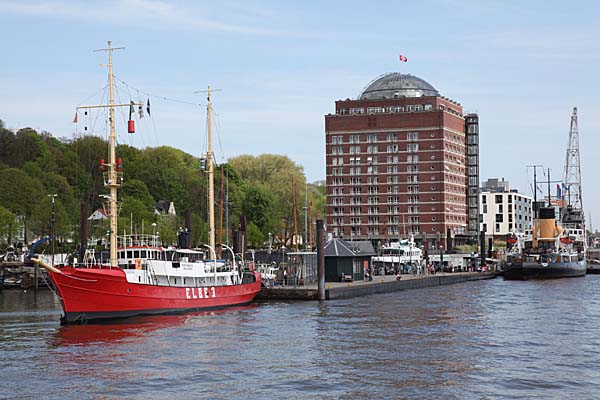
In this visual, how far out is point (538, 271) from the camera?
13562cm

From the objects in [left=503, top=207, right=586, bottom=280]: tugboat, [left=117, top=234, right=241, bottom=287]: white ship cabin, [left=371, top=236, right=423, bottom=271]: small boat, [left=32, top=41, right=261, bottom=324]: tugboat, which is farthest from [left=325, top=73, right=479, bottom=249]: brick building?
[left=117, top=234, right=241, bottom=287]: white ship cabin

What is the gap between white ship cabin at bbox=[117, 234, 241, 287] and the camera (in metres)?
67.4

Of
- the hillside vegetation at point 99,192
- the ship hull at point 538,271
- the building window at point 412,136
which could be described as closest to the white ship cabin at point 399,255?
the ship hull at point 538,271

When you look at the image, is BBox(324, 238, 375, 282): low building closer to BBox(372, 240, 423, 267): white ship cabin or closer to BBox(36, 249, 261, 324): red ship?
BBox(36, 249, 261, 324): red ship

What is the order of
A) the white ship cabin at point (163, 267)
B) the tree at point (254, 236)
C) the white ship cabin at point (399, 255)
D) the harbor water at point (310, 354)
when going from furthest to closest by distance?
the tree at point (254, 236), the white ship cabin at point (399, 255), the white ship cabin at point (163, 267), the harbor water at point (310, 354)

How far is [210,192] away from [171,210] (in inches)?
3791

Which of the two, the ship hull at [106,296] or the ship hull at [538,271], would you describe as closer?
the ship hull at [106,296]

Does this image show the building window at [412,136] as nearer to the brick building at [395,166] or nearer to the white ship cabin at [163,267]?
the brick building at [395,166]

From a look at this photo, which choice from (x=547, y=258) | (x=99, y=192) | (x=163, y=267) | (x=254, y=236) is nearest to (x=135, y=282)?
→ (x=163, y=267)

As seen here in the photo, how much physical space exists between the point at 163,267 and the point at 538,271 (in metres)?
81.7

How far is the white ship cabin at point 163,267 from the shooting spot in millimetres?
67438

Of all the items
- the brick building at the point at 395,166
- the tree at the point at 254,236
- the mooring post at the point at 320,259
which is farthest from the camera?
the brick building at the point at 395,166

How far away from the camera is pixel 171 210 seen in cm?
17900

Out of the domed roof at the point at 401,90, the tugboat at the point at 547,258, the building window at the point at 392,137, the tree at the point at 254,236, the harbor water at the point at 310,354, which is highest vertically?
the domed roof at the point at 401,90
